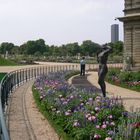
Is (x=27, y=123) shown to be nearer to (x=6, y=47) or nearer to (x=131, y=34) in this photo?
(x=131, y=34)

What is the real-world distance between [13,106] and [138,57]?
2091 cm

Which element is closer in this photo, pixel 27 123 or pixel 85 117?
pixel 85 117

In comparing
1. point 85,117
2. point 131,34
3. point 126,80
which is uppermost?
point 131,34

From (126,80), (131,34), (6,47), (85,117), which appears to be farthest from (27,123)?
(6,47)

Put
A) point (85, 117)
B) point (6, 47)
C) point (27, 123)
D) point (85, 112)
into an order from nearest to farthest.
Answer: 1. point (85, 117)
2. point (85, 112)
3. point (27, 123)
4. point (6, 47)

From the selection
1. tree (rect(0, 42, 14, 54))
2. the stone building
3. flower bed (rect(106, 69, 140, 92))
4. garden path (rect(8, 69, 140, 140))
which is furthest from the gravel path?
tree (rect(0, 42, 14, 54))

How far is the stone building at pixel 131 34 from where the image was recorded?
112 feet

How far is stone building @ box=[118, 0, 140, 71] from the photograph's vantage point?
112 feet

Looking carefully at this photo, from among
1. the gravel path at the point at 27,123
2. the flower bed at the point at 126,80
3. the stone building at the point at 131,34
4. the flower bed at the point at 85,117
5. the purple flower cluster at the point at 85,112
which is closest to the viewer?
the flower bed at the point at 85,117

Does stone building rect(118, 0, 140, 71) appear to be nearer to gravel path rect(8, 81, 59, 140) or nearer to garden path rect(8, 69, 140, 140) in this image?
garden path rect(8, 69, 140, 140)

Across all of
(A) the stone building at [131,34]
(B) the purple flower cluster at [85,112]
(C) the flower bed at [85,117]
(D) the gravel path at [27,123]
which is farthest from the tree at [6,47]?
(C) the flower bed at [85,117]

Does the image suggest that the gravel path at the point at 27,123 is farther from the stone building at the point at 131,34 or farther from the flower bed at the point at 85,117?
the stone building at the point at 131,34

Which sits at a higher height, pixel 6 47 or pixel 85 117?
pixel 6 47

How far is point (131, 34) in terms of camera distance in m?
34.9
